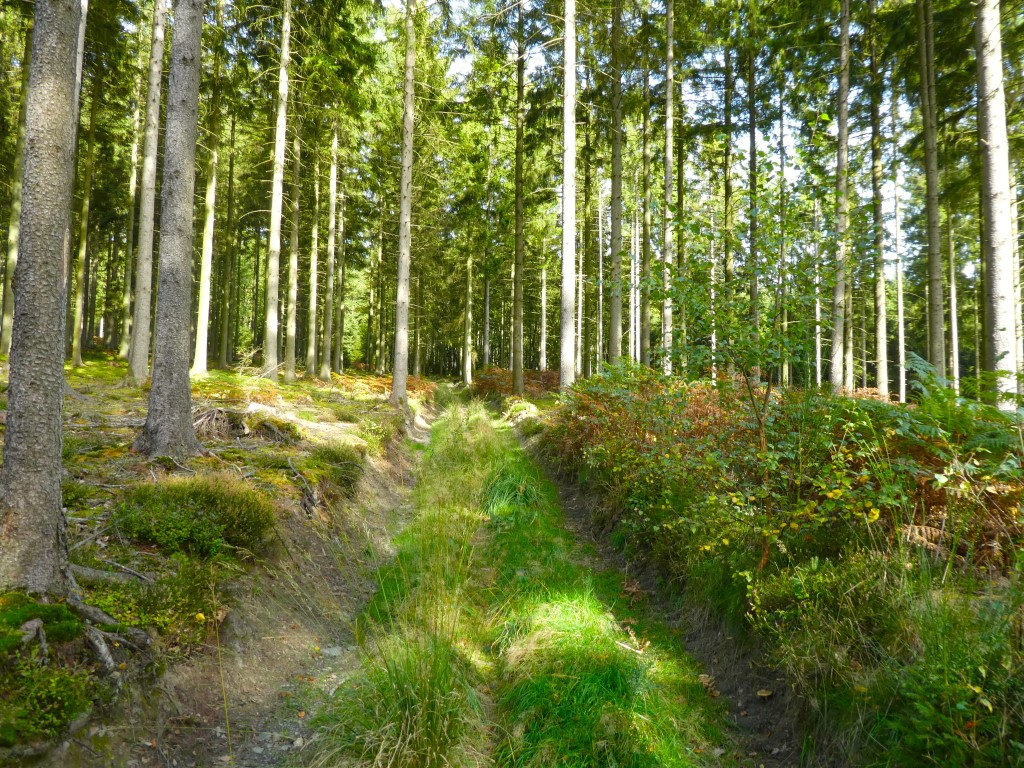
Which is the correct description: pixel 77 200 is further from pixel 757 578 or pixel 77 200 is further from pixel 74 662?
pixel 757 578

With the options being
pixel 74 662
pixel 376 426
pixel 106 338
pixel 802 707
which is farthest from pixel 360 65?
pixel 106 338

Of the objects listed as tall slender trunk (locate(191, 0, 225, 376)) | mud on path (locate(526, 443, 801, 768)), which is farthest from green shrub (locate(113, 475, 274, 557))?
tall slender trunk (locate(191, 0, 225, 376))

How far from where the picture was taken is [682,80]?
16188 mm

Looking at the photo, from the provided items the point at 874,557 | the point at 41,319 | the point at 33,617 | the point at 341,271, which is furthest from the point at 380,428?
the point at 341,271

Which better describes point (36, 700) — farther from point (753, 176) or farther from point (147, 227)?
point (147, 227)

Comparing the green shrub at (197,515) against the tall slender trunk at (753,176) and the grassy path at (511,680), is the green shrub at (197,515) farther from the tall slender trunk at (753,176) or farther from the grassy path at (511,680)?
the tall slender trunk at (753,176)

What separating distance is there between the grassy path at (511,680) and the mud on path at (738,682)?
4.0 inches

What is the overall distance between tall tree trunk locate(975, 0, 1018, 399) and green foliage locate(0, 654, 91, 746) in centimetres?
829

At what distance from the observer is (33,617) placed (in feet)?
7.70

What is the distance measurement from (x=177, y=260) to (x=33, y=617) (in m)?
4.28

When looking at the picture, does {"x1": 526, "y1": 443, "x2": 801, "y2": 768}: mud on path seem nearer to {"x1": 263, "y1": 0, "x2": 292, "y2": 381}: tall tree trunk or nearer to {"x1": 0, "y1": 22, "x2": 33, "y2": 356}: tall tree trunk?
{"x1": 263, "y1": 0, "x2": 292, "y2": 381}: tall tree trunk

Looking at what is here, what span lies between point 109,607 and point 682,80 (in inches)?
770

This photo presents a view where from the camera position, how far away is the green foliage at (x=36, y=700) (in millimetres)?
1949

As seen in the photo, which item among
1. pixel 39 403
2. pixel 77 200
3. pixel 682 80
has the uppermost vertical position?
pixel 682 80
